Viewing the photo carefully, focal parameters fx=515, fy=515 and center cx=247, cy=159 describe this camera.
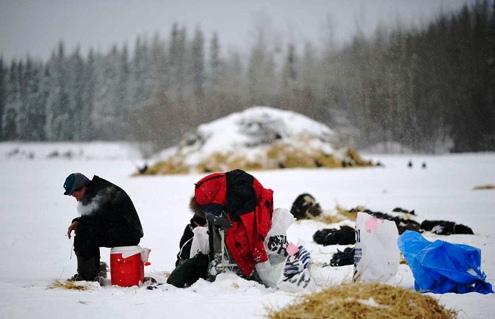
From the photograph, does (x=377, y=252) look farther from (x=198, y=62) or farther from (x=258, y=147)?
(x=198, y=62)

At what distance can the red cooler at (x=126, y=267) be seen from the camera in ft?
12.1

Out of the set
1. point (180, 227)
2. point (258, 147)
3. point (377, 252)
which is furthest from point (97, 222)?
point (258, 147)

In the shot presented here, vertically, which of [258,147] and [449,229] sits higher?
[258,147]

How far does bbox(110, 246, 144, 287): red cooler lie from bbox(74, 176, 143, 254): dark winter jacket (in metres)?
0.11

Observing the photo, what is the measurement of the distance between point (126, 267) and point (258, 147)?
13874mm

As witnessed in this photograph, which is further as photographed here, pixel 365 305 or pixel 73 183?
pixel 73 183

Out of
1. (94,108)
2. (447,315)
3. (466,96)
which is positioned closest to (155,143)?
(94,108)

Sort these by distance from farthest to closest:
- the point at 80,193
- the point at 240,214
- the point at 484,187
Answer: the point at 484,187, the point at 80,193, the point at 240,214

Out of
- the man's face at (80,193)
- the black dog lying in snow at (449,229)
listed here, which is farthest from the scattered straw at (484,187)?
the man's face at (80,193)

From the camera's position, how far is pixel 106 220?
152 inches

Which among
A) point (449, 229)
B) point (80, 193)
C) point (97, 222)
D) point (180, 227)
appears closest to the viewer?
point (97, 222)

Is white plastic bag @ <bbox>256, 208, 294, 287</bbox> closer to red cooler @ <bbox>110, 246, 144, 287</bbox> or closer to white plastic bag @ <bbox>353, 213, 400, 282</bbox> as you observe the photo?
white plastic bag @ <bbox>353, 213, 400, 282</bbox>

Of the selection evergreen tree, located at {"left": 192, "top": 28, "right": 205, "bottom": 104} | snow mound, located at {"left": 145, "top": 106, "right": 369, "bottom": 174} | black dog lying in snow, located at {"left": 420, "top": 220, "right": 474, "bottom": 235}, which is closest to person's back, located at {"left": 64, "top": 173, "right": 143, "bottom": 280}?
black dog lying in snow, located at {"left": 420, "top": 220, "right": 474, "bottom": 235}

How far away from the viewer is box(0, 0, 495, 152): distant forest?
1680 centimetres
